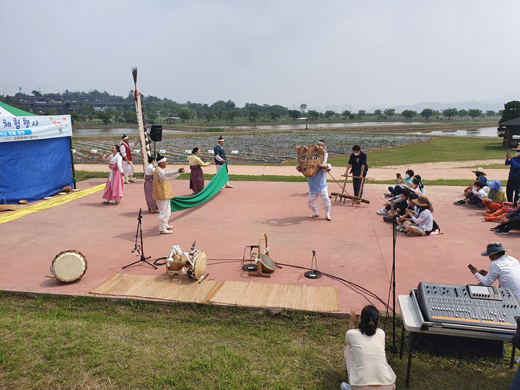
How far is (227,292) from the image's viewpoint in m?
5.52

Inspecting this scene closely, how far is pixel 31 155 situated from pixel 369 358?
1258cm

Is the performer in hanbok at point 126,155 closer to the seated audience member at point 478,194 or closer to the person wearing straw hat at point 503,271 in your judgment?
the seated audience member at point 478,194

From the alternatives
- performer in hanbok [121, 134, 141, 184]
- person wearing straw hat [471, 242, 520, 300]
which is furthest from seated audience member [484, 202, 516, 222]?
performer in hanbok [121, 134, 141, 184]

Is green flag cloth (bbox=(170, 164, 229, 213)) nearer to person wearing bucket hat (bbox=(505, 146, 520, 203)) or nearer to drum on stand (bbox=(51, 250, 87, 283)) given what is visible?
drum on stand (bbox=(51, 250, 87, 283))

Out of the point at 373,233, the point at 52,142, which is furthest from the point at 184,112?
the point at 373,233

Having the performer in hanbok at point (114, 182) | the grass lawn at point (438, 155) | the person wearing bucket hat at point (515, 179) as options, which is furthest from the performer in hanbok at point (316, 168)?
the grass lawn at point (438, 155)

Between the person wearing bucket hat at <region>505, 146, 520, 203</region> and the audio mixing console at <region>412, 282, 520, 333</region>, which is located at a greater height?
the person wearing bucket hat at <region>505, 146, 520, 203</region>

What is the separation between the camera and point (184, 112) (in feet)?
291

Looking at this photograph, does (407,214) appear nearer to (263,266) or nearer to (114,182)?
(263,266)

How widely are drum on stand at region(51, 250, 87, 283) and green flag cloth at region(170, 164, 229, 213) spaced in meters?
3.53

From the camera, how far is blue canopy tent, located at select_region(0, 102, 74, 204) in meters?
11.4

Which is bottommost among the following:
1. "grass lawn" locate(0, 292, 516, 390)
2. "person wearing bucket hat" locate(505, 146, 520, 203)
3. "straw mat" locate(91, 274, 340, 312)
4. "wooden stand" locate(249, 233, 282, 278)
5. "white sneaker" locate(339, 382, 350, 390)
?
"grass lawn" locate(0, 292, 516, 390)

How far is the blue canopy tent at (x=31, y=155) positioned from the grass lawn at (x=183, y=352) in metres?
7.74

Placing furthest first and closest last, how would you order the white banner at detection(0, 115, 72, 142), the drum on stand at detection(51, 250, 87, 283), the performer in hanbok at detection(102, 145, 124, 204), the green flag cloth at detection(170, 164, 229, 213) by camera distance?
the performer in hanbok at detection(102, 145, 124, 204) < the white banner at detection(0, 115, 72, 142) < the green flag cloth at detection(170, 164, 229, 213) < the drum on stand at detection(51, 250, 87, 283)
